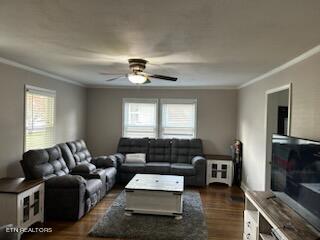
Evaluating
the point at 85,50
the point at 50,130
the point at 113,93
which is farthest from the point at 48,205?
the point at 113,93

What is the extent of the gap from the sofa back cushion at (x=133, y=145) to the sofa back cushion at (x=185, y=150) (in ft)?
2.28

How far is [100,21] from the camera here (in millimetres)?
2160

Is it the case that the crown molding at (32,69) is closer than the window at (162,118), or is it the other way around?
the crown molding at (32,69)

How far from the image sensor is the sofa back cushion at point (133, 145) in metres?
6.50

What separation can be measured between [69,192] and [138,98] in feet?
12.0

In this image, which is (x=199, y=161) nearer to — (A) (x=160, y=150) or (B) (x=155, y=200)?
(A) (x=160, y=150)

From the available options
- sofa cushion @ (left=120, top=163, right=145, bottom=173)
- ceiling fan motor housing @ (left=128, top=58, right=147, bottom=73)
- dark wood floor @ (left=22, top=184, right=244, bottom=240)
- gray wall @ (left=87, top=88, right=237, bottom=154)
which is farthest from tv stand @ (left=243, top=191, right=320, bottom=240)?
gray wall @ (left=87, top=88, right=237, bottom=154)

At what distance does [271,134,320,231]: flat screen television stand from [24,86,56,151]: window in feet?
12.7

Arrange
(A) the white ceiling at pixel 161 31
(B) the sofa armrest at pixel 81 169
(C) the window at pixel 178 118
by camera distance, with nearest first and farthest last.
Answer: (A) the white ceiling at pixel 161 31
(B) the sofa armrest at pixel 81 169
(C) the window at pixel 178 118

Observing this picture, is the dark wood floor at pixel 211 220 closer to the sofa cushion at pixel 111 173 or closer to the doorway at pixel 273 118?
the sofa cushion at pixel 111 173

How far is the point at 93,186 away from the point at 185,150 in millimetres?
2771

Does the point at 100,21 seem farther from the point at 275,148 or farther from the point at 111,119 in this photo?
the point at 111,119

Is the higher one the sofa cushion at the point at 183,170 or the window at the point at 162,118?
the window at the point at 162,118

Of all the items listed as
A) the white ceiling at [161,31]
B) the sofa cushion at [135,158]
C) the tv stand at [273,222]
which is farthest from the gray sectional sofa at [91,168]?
the tv stand at [273,222]
